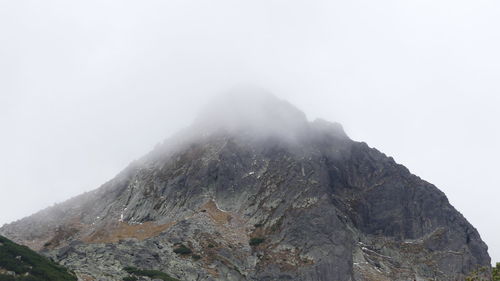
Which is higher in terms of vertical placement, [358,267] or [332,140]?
[332,140]

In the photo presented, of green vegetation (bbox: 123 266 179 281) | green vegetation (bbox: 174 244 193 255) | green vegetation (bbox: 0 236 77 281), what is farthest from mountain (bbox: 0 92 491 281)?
green vegetation (bbox: 0 236 77 281)

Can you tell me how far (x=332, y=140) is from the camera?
155500mm

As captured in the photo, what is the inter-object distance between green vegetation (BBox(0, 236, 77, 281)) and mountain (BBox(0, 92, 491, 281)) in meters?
5.29

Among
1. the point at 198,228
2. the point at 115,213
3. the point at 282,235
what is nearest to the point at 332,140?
the point at 282,235

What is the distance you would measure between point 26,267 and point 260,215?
6008 cm

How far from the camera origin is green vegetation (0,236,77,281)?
243 feet

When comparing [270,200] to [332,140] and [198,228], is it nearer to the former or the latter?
[198,228]

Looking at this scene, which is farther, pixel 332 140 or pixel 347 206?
pixel 332 140

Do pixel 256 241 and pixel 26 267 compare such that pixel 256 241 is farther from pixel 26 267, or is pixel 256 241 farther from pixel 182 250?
pixel 26 267

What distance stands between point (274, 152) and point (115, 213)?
46495 mm

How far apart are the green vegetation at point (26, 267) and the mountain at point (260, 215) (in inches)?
208

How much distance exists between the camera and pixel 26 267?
7825 cm

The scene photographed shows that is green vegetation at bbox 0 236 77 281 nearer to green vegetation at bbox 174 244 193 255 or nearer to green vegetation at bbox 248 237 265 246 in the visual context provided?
green vegetation at bbox 174 244 193 255

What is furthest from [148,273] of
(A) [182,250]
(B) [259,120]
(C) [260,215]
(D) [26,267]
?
(B) [259,120]
